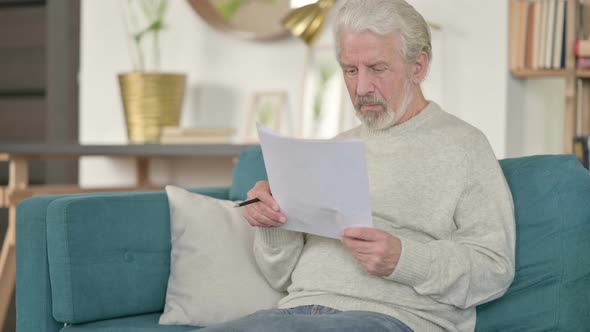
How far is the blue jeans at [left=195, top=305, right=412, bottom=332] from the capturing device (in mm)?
1625

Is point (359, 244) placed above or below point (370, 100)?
below

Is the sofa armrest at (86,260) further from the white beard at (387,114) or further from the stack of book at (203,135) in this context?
the stack of book at (203,135)

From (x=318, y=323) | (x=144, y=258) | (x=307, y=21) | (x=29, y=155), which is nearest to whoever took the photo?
(x=318, y=323)

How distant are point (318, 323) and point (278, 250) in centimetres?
37

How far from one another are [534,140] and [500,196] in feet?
6.12

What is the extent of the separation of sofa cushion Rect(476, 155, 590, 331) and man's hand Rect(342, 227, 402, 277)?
0.36m

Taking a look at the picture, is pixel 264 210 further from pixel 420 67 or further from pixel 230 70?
pixel 230 70

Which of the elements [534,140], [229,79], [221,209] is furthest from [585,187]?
[229,79]

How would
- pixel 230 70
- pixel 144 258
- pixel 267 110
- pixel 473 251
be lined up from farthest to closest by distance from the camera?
pixel 230 70 → pixel 267 110 → pixel 144 258 → pixel 473 251

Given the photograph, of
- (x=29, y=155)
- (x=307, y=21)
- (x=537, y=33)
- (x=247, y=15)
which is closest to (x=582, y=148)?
(x=537, y=33)

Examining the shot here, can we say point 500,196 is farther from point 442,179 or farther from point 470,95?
point 470,95

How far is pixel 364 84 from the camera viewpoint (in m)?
1.89

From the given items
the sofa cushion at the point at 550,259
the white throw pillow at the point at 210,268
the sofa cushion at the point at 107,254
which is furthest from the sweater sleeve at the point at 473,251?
the sofa cushion at the point at 107,254

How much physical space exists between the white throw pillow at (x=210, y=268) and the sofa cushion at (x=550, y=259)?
1.79 feet
